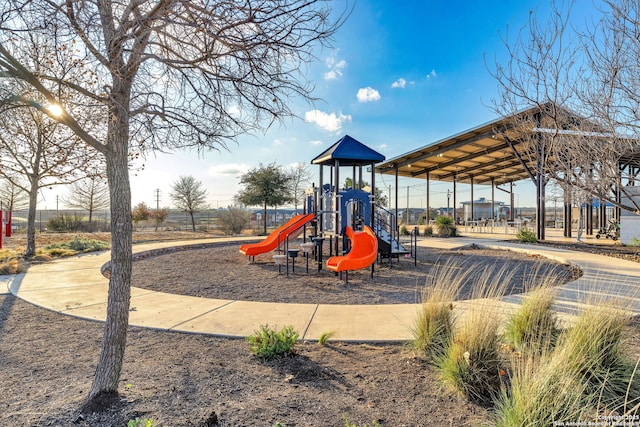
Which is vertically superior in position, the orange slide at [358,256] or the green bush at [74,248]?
the orange slide at [358,256]

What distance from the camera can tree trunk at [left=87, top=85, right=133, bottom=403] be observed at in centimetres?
242

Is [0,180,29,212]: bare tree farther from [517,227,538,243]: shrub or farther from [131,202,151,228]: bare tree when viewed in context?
[517,227,538,243]: shrub

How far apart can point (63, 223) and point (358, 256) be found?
872 inches

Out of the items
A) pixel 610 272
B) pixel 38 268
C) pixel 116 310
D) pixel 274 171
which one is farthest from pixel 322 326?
pixel 274 171

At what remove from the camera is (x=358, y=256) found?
8.05m

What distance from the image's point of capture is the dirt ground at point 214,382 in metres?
2.31

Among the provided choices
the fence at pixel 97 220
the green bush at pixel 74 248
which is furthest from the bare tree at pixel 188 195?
the green bush at pixel 74 248

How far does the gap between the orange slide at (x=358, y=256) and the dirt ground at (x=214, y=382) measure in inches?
145

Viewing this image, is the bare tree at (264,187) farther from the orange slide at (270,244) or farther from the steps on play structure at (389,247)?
the steps on play structure at (389,247)

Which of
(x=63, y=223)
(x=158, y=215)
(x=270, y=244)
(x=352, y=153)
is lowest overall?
(x=270, y=244)

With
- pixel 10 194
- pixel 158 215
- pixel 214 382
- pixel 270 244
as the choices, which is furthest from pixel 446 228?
pixel 10 194

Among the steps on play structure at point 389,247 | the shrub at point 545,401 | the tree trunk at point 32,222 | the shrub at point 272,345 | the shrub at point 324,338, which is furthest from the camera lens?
the tree trunk at point 32,222

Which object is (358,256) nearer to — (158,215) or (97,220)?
(97,220)

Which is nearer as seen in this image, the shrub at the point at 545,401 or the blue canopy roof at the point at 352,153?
the shrub at the point at 545,401
